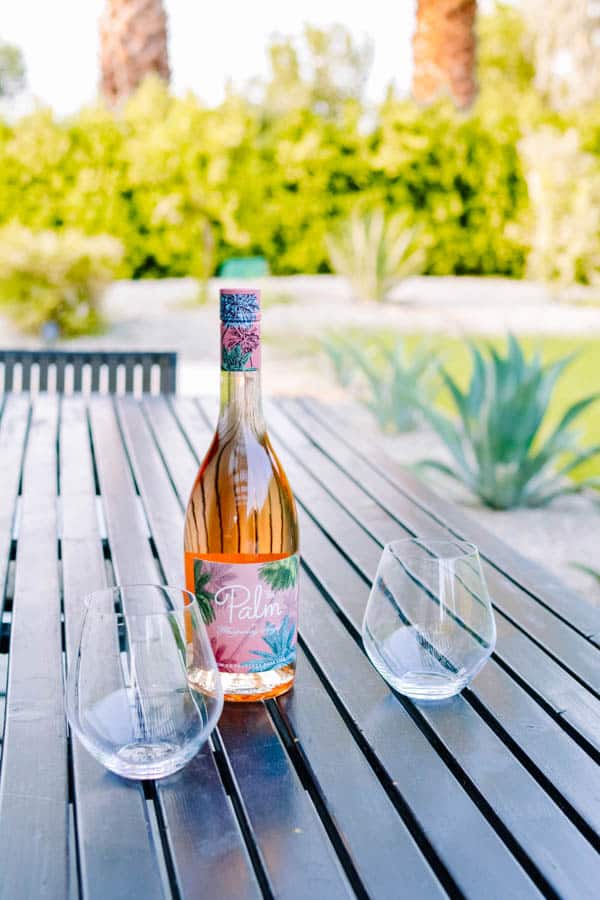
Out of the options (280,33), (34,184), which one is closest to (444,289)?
(34,184)

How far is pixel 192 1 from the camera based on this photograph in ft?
84.0

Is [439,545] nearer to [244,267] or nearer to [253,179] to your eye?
[253,179]

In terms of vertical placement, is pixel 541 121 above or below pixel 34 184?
above

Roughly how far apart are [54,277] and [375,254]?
294cm

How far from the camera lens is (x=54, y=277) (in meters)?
8.15

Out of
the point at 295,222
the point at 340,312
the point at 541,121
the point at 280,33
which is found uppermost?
the point at 280,33

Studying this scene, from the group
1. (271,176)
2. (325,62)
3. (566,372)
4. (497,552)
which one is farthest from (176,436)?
(325,62)

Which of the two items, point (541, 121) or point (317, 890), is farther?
point (541, 121)

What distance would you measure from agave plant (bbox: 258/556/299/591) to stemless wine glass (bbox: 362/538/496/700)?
8cm

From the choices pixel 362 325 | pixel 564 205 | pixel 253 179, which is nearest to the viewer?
pixel 362 325

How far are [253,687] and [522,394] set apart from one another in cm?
266

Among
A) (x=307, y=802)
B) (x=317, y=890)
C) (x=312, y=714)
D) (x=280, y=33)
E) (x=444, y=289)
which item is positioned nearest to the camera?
(x=317, y=890)

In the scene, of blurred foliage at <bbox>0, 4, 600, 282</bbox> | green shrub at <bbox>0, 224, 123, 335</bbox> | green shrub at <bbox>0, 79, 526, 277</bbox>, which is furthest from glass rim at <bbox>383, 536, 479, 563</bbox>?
green shrub at <bbox>0, 79, 526, 277</bbox>

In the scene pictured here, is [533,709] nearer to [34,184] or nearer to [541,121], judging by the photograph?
[34,184]
